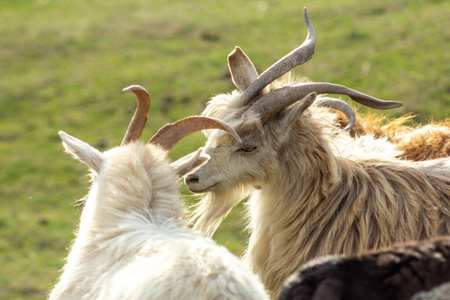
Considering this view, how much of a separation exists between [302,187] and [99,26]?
1467 centimetres

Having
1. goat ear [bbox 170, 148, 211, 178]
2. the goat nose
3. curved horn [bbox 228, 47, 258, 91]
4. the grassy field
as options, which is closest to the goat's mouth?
the goat nose

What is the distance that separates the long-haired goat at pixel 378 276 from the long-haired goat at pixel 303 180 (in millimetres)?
2238

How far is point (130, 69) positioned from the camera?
635 inches

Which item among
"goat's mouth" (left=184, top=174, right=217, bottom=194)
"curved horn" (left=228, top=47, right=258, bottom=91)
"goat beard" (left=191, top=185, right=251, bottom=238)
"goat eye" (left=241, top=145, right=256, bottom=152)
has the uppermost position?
"curved horn" (left=228, top=47, right=258, bottom=91)

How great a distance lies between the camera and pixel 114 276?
3488mm

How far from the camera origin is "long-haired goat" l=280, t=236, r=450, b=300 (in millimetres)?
2438

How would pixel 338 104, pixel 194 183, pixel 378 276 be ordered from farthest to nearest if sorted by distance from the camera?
pixel 338 104, pixel 194 183, pixel 378 276

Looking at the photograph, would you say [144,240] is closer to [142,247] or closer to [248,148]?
[142,247]

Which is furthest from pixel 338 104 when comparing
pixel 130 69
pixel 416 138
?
pixel 130 69

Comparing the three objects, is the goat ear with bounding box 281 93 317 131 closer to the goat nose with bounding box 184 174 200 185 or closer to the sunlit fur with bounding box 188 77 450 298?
the sunlit fur with bounding box 188 77 450 298

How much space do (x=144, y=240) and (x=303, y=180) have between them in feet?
5.74

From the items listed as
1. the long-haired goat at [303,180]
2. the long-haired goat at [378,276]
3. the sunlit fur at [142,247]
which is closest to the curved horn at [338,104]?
the long-haired goat at [303,180]

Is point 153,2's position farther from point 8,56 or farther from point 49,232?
point 49,232

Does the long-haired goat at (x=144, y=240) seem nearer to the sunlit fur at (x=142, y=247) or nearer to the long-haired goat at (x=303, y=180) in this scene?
the sunlit fur at (x=142, y=247)
